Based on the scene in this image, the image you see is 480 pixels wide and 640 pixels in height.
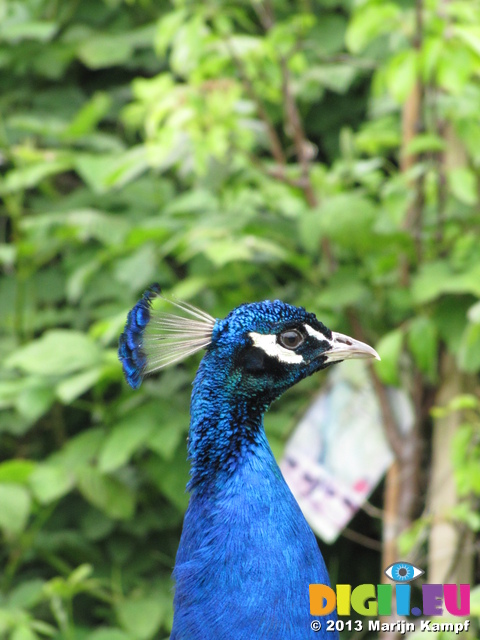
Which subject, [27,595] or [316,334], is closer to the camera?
[316,334]

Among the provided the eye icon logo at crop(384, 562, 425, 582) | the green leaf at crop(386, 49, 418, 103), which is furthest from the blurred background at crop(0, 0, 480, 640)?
the eye icon logo at crop(384, 562, 425, 582)

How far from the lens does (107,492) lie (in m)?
1.81

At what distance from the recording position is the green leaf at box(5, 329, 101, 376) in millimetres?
1646

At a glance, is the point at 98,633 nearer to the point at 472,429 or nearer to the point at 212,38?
the point at 472,429

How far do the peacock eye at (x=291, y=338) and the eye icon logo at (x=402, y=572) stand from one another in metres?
0.47

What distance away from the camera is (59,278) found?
7.39ft

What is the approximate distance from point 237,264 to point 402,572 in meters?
0.73

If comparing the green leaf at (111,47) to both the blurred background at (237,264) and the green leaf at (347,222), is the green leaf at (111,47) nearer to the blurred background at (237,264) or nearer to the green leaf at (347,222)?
the blurred background at (237,264)

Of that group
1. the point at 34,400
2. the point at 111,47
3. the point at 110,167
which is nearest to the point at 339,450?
the point at 34,400

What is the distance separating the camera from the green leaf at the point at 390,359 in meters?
1.49

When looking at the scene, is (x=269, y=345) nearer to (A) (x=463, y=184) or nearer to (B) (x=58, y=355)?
(A) (x=463, y=184)

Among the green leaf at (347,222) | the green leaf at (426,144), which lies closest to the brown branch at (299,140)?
the green leaf at (347,222)

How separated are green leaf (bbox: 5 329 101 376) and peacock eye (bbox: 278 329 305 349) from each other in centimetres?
81

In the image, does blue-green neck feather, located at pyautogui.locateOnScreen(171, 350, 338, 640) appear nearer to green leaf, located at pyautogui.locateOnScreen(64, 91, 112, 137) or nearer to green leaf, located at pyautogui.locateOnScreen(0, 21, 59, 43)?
green leaf, located at pyautogui.locateOnScreen(64, 91, 112, 137)
